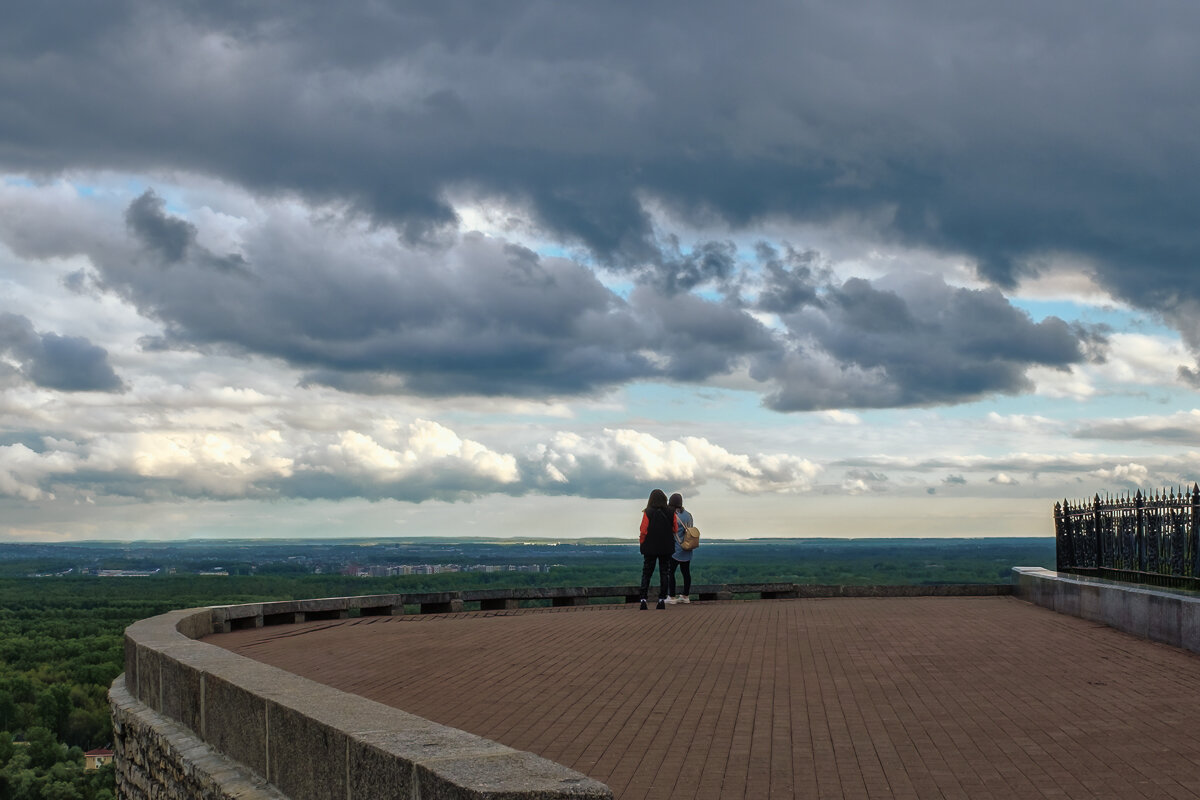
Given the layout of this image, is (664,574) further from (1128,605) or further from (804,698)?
(804,698)

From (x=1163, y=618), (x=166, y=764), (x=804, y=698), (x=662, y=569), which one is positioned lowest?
(x=166, y=764)

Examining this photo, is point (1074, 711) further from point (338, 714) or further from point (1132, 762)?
point (338, 714)

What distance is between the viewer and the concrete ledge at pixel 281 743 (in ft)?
14.3

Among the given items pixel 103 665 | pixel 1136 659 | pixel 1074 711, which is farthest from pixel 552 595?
pixel 103 665

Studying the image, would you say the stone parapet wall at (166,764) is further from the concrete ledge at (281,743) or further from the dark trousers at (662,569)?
the dark trousers at (662,569)

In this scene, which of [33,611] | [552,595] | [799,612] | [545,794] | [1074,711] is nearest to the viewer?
[545,794]

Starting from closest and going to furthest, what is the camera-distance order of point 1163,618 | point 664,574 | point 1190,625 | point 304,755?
point 304,755 < point 1190,625 < point 1163,618 < point 664,574

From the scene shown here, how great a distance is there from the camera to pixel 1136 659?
12352mm

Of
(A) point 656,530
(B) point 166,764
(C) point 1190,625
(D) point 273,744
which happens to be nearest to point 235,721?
(D) point 273,744

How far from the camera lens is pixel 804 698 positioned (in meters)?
9.52

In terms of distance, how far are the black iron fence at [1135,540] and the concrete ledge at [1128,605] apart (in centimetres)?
25

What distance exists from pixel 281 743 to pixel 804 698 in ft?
15.2

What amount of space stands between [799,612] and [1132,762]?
42.7 feet

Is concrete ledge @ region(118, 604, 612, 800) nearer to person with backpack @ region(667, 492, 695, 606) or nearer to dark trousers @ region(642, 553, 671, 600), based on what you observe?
dark trousers @ region(642, 553, 671, 600)
